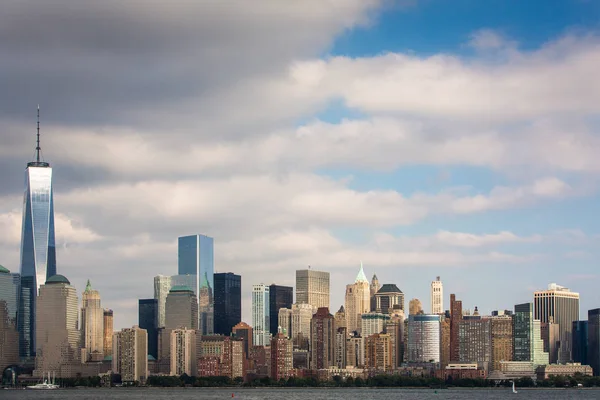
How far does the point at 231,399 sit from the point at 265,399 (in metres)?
7.11

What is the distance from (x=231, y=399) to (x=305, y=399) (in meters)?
14.0

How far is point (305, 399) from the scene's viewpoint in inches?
7726

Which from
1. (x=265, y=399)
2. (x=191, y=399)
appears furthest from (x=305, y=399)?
(x=191, y=399)

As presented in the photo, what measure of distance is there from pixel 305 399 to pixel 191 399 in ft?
68.3

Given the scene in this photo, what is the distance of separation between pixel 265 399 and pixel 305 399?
7289 millimetres

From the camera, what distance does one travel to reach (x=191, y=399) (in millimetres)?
197000

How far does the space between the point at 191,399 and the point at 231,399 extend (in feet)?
30.8

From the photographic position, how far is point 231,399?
191625 millimetres

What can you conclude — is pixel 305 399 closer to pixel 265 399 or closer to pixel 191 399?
pixel 265 399

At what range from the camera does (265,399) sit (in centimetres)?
19550
